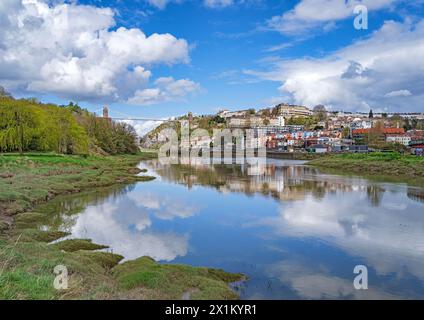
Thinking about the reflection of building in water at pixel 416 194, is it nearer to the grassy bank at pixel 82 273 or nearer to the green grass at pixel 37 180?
the grassy bank at pixel 82 273

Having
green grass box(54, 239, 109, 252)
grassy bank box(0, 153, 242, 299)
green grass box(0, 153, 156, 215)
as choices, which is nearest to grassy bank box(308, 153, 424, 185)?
green grass box(0, 153, 156, 215)

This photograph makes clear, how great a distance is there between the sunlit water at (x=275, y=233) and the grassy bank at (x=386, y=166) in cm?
1555

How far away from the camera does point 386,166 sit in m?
51.3

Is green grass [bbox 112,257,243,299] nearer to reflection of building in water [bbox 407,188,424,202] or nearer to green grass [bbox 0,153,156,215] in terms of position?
green grass [bbox 0,153,156,215]

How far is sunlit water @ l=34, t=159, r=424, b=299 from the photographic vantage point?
11.4 meters

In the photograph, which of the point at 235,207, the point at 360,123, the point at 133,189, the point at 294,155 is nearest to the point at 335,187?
the point at 235,207

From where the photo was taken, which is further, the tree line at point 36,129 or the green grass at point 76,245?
the tree line at point 36,129

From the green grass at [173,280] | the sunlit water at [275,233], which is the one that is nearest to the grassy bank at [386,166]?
the sunlit water at [275,233]

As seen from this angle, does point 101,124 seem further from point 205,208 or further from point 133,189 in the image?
point 205,208

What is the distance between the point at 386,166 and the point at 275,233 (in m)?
40.4

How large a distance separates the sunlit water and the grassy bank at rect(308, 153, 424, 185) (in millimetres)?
15549

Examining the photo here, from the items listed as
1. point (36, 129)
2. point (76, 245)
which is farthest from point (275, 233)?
point (36, 129)

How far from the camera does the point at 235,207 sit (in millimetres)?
23859

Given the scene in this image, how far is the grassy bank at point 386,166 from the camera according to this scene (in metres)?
44.4
